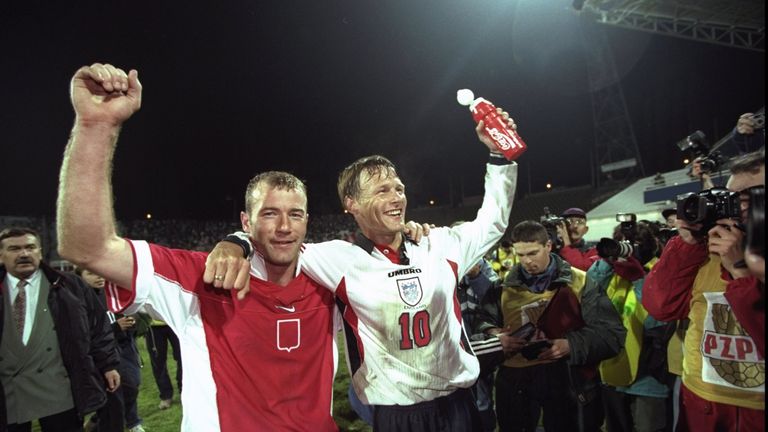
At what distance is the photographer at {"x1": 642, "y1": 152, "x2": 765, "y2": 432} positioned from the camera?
2.02 metres

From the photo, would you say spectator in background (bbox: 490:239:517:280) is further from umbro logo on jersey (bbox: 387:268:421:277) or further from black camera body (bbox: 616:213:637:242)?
umbro logo on jersey (bbox: 387:268:421:277)

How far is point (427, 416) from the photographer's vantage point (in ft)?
7.16

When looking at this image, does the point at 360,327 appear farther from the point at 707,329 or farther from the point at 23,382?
the point at 23,382

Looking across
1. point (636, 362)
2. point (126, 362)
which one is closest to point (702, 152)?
point (636, 362)

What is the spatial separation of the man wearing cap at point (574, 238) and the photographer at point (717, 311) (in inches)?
108

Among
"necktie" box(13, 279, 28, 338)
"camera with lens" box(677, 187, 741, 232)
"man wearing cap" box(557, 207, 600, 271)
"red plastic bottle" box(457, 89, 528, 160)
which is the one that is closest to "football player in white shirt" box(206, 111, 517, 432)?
"red plastic bottle" box(457, 89, 528, 160)

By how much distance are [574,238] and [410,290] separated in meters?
4.30

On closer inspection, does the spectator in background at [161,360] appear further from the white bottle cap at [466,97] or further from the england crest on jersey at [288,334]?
the white bottle cap at [466,97]

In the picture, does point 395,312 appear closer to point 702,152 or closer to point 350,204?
point 350,204

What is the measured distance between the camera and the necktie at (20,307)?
349 centimetres

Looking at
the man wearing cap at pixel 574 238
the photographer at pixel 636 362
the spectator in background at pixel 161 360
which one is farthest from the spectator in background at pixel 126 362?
the man wearing cap at pixel 574 238

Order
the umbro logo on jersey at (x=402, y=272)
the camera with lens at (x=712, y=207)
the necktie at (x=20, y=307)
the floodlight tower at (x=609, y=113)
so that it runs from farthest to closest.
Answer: the floodlight tower at (x=609, y=113), the necktie at (x=20, y=307), the umbro logo on jersey at (x=402, y=272), the camera with lens at (x=712, y=207)

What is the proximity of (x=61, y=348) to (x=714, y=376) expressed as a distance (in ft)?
15.0

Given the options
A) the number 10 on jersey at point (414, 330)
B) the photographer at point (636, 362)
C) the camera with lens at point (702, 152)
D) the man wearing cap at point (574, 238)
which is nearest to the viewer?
the number 10 on jersey at point (414, 330)
